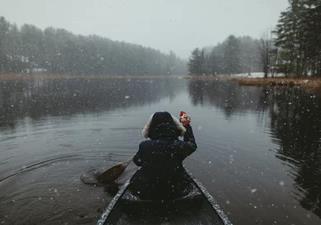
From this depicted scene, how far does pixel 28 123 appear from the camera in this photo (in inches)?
693

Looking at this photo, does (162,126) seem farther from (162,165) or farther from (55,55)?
(55,55)

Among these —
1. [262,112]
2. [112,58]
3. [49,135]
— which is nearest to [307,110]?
[262,112]

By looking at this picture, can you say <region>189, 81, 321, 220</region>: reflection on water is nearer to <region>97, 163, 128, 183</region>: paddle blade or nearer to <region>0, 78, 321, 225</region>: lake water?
<region>0, 78, 321, 225</region>: lake water

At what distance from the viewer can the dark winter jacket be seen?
5027mm

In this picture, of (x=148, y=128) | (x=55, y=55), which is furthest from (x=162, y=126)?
(x=55, y=55)

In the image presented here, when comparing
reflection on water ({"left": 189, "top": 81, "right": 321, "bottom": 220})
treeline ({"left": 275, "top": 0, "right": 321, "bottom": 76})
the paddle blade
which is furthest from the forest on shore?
the paddle blade

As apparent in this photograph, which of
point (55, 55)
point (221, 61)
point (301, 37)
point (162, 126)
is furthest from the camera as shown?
point (55, 55)

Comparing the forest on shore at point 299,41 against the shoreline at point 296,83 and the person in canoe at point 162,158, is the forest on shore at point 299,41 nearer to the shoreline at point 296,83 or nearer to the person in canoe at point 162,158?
the shoreline at point 296,83

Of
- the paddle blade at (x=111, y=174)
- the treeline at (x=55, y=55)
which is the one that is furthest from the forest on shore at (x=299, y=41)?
the treeline at (x=55, y=55)

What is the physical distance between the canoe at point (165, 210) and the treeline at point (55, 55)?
97145 millimetres

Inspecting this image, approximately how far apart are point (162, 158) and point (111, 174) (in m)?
3.92

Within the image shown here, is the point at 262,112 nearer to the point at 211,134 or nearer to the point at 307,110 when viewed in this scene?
the point at 307,110

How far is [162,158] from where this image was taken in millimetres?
5062

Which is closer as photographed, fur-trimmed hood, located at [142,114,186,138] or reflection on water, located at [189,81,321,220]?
fur-trimmed hood, located at [142,114,186,138]
